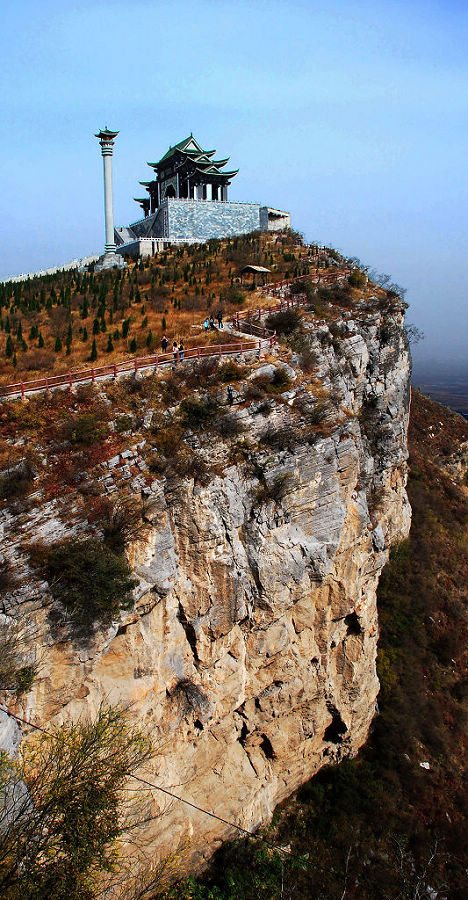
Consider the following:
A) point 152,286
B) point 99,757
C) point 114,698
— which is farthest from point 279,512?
point 152,286

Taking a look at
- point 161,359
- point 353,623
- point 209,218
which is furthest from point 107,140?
point 353,623

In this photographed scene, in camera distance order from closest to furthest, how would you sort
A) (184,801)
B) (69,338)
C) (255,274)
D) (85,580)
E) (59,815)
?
1. (59,815)
2. (85,580)
3. (184,801)
4. (69,338)
5. (255,274)

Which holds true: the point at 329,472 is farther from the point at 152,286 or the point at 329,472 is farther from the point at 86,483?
the point at 152,286

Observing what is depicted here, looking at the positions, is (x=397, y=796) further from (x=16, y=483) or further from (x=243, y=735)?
(x=16, y=483)

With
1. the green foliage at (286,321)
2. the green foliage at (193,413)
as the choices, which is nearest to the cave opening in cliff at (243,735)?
the green foliage at (193,413)

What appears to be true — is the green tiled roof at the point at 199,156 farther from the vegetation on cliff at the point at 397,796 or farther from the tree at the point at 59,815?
the tree at the point at 59,815

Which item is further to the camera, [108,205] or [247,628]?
[108,205]
